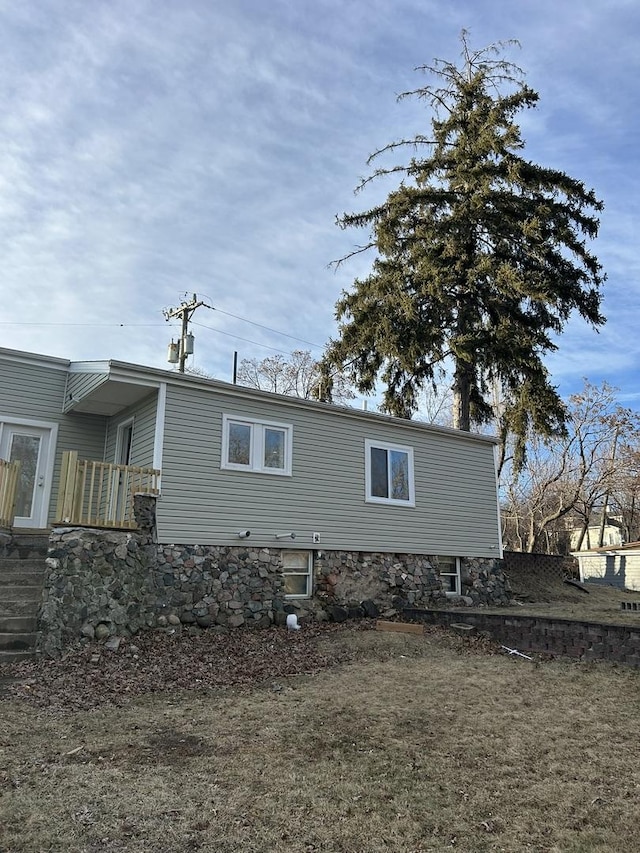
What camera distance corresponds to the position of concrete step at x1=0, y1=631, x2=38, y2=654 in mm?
7312

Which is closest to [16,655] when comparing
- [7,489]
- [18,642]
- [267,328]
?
[18,642]

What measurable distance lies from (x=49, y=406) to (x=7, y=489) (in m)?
2.20

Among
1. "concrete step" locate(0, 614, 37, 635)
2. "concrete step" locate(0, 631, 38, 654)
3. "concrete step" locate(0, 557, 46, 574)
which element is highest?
"concrete step" locate(0, 557, 46, 574)

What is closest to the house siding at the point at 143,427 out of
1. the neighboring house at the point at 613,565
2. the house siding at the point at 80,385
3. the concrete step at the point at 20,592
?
the house siding at the point at 80,385

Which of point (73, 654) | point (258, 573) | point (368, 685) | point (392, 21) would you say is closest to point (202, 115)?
point (392, 21)

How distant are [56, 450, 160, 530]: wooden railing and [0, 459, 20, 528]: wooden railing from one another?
1.08 meters

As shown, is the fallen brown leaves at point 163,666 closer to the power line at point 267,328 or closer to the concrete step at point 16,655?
the concrete step at point 16,655

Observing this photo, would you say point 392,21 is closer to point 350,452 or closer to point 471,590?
point 350,452

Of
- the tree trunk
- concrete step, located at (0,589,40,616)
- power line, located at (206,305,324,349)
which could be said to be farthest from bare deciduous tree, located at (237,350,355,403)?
concrete step, located at (0,589,40,616)

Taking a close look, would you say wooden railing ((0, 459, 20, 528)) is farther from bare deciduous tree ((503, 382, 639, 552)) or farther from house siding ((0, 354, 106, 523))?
bare deciduous tree ((503, 382, 639, 552))

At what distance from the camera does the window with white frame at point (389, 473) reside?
1208cm

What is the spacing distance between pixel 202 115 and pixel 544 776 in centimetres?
1165

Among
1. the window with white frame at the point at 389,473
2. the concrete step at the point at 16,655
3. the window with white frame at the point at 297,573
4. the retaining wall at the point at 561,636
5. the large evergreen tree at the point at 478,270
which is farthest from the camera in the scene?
the large evergreen tree at the point at 478,270

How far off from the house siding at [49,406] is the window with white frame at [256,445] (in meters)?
2.91
